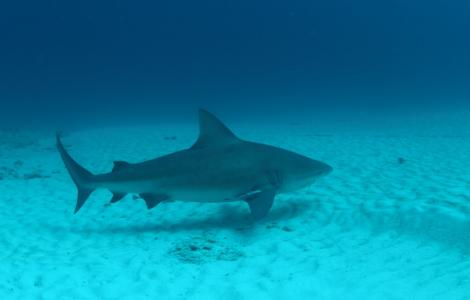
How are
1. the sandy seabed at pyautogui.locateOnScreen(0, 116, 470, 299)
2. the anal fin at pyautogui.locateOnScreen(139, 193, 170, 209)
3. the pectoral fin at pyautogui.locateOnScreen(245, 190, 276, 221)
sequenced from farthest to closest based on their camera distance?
1. the anal fin at pyautogui.locateOnScreen(139, 193, 170, 209)
2. the pectoral fin at pyautogui.locateOnScreen(245, 190, 276, 221)
3. the sandy seabed at pyautogui.locateOnScreen(0, 116, 470, 299)

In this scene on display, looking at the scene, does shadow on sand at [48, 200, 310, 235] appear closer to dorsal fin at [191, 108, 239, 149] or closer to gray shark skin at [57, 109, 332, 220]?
gray shark skin at [57, 109, 332, 220]

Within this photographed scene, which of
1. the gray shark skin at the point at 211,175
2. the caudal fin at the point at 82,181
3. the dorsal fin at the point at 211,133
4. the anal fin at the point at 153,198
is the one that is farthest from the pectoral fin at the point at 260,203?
the caudal fin at the point at 82,181

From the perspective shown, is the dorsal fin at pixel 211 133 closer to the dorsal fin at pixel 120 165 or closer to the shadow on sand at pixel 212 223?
the dorsal fin at pixel 120 165

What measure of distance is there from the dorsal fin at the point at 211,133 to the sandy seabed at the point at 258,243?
1.30 meters

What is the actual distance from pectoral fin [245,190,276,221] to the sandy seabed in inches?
13.8

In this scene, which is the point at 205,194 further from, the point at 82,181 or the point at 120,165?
the point at 82,181

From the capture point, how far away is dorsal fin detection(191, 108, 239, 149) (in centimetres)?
621

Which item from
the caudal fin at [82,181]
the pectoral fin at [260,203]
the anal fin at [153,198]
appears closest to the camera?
the pectoral fin at [260,203]

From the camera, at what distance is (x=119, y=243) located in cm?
578

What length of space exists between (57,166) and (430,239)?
429 inches

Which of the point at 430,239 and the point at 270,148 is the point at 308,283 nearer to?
the point at 430,239

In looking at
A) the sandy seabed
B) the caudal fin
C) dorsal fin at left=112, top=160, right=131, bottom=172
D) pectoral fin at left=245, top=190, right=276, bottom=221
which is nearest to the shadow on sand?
the sandy seabed

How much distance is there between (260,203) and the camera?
561 cm

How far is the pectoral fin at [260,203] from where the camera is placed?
5.49 meters
